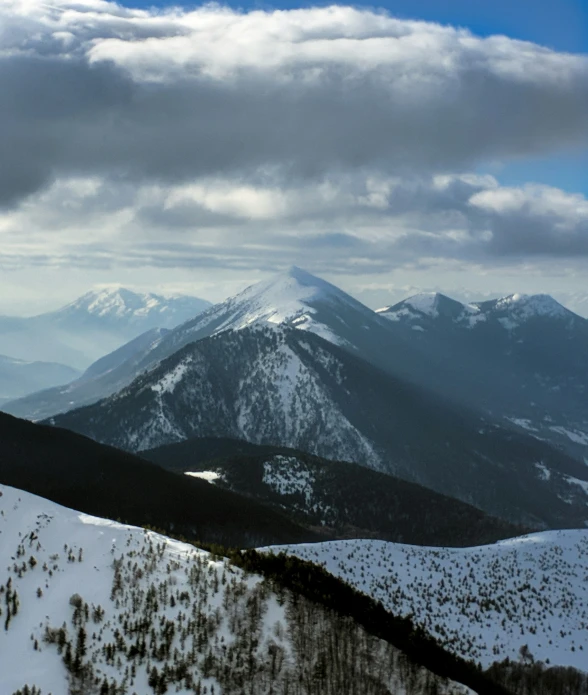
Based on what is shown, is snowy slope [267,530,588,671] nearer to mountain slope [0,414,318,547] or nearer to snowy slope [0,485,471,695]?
snowy slope [0,485,471,695]

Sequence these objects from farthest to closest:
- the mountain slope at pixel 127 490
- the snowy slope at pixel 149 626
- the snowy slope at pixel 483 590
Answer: the mountain slope at pixel 127 490 < the snowy slope at pixel 483 590 < the snowy slope at pixel 149 626

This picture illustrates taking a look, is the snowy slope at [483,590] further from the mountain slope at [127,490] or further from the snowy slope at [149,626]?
the mountain slope at [127,490]

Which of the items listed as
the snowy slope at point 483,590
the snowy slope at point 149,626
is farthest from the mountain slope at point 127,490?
the snowy slope at point 149,626

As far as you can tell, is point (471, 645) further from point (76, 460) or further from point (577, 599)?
point (76, 460)

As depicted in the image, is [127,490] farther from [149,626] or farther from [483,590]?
[149,626]

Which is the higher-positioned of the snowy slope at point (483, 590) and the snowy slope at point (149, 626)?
the snowy slope at point (149, 626)

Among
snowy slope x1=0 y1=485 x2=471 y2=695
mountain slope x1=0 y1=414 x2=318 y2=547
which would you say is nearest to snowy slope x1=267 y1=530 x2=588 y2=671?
snowy slope x1=0 y1=485 x2=471 y2=695
